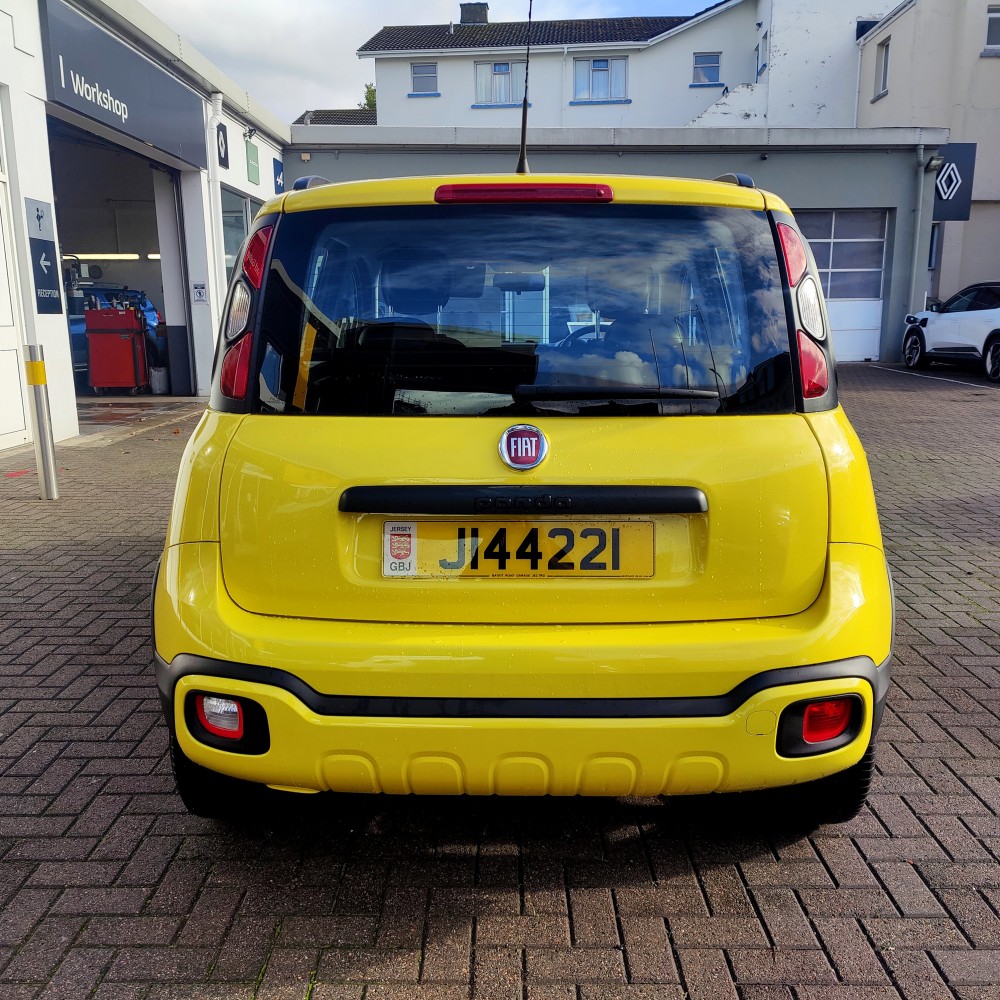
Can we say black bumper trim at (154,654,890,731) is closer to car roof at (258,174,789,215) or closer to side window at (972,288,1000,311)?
car roof at (258,174,789,215)

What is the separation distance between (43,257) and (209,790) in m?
9.08

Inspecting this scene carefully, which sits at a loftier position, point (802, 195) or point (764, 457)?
point (802, 195)

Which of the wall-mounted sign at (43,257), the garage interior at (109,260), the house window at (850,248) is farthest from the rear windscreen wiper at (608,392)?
the house window at (850,248)

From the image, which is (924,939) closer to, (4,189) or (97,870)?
(97,870)

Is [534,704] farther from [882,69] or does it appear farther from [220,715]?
[882,69]

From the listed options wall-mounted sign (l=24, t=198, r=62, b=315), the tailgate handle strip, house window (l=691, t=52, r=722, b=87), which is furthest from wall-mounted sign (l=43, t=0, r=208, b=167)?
house window (l=691, t=52, r=722, b=87)

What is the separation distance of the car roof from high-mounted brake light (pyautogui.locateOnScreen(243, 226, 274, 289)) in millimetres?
77

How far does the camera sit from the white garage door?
21.6 metres

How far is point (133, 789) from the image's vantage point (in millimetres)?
2975

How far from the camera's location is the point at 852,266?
21.8 meters

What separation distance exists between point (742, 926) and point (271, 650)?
134 cm

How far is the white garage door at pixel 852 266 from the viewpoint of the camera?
21.6m

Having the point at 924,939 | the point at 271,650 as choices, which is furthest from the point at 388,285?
A: the point at 924,939

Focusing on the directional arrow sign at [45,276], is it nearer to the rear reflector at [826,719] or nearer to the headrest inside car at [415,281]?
the headrest inside car at [415,281]
